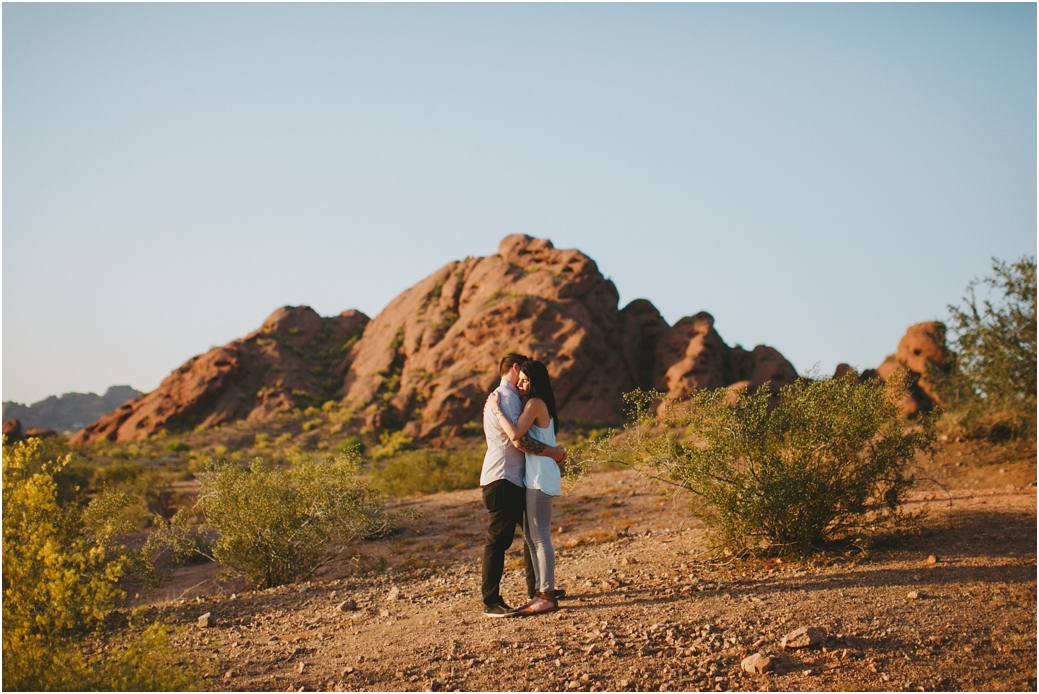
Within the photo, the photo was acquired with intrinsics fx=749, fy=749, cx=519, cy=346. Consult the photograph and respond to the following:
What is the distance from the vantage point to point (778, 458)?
710 centimetres

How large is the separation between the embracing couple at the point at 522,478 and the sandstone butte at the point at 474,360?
98.9 feet

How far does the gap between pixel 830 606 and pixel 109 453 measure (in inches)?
1403

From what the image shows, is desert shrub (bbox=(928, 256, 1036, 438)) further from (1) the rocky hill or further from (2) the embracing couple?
(1) the rocky hill

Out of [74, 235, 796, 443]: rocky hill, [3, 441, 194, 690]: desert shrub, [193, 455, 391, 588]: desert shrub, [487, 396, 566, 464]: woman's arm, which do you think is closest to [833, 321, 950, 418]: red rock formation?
[74, 235, 796, 443]: rocky hill

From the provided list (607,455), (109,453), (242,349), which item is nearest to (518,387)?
(607,455)

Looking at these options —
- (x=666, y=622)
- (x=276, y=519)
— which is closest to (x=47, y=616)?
(x=666, y=622)

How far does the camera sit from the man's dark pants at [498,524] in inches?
222

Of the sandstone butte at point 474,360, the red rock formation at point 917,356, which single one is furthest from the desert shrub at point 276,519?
the sandstone butte at point 474,360

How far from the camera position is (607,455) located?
7.22 m

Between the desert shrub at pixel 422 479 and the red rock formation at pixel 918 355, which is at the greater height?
the red rock formation at pixel 918 355

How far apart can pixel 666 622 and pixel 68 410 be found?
12838 cm

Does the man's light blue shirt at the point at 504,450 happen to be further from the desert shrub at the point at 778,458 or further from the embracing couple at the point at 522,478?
the desert shrub at the point at 778,458

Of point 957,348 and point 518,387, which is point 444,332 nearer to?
point 957,348

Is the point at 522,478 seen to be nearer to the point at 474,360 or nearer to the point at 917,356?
the point at 917,356
